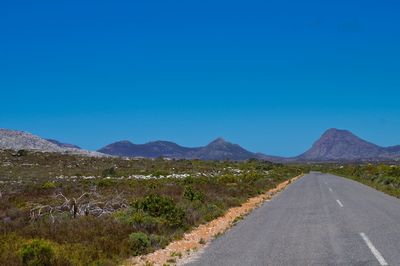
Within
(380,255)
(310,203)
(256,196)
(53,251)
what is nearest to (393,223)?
(380,255)

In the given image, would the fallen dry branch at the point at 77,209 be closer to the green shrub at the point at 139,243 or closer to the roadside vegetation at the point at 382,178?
the green shrub at the point at 139,243

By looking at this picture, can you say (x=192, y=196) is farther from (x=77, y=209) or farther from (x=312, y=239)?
(x=312, y=239)

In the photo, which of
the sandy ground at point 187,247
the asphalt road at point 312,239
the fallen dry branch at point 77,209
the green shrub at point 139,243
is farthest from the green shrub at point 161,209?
the green shrub at point 139,243

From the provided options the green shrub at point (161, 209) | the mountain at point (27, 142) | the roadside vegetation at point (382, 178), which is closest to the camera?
the green shrub at point (161, 209)

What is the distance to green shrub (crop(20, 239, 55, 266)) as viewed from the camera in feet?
32.3

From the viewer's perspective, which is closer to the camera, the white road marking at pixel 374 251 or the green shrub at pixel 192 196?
the white road marking at pixel 374 251

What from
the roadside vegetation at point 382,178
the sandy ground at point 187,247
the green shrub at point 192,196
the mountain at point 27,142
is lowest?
the sandy ground at point 187,247

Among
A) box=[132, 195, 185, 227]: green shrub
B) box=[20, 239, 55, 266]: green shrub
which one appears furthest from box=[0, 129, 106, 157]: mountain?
box=[20, 239, 55, 266]: green shrub

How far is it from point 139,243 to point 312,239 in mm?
4658

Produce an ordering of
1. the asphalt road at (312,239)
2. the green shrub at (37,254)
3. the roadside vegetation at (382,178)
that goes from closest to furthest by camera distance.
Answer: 1. the green shrub at (37,254)
2. the asphalt road at (312,239)
3. the roadside vegetation at (382,178)

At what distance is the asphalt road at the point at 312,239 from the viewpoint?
1013 centimetres

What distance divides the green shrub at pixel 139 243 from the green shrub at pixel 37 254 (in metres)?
2.48

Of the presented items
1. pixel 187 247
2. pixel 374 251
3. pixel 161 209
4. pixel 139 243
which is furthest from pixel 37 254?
pixel 161 209

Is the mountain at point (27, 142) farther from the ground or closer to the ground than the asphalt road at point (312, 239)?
farther from the ground
